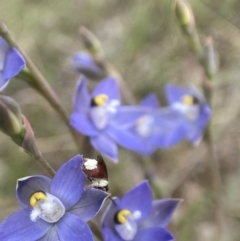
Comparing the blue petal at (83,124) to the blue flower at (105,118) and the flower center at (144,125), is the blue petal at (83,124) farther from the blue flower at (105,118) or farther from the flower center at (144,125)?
the flower center at (144,125)

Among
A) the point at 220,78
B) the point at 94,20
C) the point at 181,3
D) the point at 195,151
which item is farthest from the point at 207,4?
the point at 181,3

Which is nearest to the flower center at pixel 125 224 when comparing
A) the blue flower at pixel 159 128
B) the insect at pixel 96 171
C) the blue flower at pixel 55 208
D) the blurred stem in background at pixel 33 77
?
the blue flower at pixel 55 208

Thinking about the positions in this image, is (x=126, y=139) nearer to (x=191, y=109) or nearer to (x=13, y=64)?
(x=191, y=109)

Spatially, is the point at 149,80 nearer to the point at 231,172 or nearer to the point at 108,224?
the point at 231,172

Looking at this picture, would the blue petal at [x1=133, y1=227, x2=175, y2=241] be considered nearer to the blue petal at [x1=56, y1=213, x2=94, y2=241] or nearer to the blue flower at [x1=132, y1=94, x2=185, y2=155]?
the blue petal at [x1=56, y1=213, x2=94, y2=241]

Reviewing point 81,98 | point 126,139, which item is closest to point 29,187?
point 81,98
